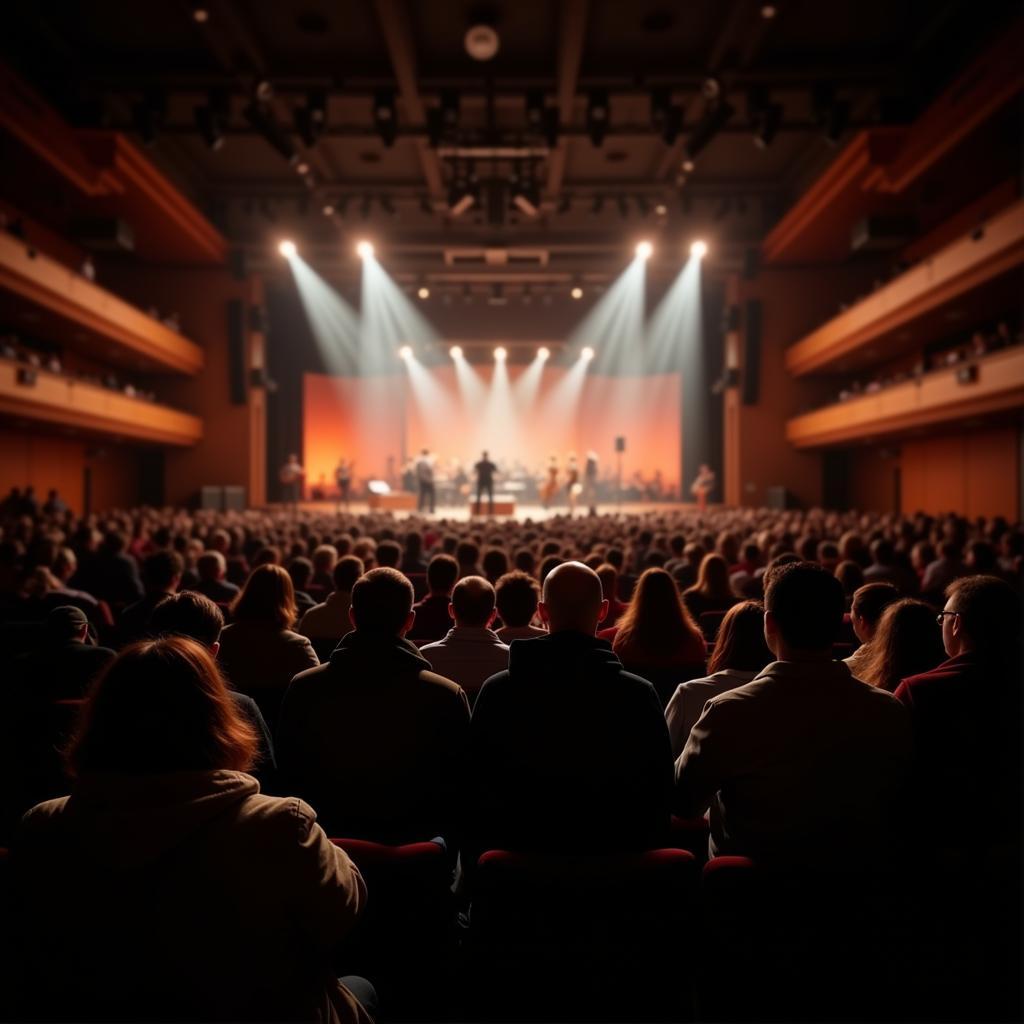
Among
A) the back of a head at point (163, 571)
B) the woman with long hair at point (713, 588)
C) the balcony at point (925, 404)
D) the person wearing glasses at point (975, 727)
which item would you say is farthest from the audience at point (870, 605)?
the balcony at point (925, 404)

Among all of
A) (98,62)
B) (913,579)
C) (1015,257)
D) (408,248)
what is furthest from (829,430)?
(98,62)

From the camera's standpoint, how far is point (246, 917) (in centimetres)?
133

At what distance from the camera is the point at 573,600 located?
230 cm

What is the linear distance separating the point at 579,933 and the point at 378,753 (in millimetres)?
746

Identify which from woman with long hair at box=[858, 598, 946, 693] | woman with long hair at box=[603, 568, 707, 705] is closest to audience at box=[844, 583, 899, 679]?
woman with long hair at box=[858, 598, 946, 693]

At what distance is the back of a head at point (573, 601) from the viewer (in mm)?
2307

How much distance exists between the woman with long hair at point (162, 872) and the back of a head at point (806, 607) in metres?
1.23

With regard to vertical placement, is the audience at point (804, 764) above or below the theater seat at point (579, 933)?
above

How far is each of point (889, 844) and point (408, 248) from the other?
19.6 metres

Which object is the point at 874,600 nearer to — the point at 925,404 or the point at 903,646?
the point at 903,646

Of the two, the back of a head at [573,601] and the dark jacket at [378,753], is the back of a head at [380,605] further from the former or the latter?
the back of a head at [573,601]

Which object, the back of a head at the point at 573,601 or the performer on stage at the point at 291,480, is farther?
the performer on stage at the point at 291,480

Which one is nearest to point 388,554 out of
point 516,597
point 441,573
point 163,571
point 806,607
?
point 441,573

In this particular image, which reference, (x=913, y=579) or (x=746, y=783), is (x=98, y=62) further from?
(x=746, y=783)
